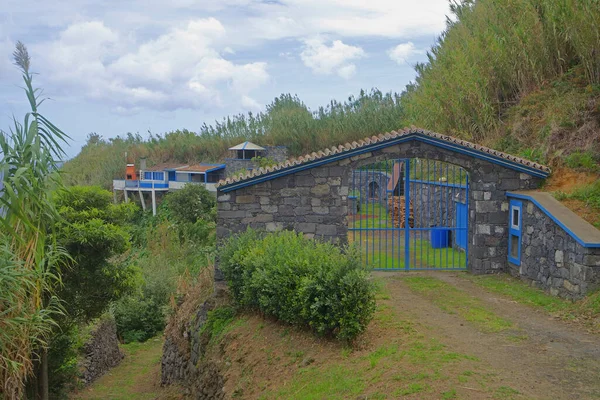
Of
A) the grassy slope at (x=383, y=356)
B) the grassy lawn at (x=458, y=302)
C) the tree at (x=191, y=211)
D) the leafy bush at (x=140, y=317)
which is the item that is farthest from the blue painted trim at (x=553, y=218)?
the tree at (x=191, y=211)

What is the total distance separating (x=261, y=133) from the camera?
38156 millimetres

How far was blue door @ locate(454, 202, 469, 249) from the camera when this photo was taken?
14.2m

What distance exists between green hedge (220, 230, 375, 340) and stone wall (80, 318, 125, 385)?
6.08 m

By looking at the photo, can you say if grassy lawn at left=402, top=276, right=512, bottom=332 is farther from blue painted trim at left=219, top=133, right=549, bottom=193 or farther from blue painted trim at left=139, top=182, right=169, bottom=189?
blue painted trim at left=139, top=182, right=169, bottom=189

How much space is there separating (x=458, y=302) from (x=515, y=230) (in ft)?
9.60

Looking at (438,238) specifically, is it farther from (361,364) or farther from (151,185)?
(151,185)

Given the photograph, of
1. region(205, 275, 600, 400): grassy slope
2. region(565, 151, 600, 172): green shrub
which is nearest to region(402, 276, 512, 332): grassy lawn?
region(205, 275, 600, 400): grassy slope

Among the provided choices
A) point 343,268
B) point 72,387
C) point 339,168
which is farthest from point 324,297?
point 72,387

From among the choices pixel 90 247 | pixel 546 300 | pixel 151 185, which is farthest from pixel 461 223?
pixel 151 185

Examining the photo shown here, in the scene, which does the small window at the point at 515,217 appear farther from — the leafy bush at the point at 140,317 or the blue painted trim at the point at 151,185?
the blue painted trim at the point at 151,185

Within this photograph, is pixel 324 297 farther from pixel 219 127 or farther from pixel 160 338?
pixel 219 127

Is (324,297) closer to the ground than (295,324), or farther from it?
farther from it

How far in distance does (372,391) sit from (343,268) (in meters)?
2.00

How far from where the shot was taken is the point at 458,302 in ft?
34.8
